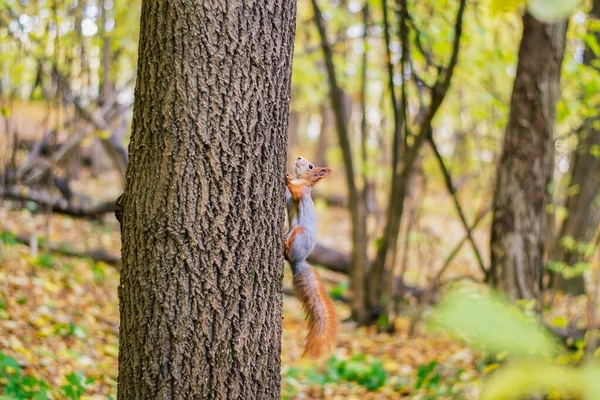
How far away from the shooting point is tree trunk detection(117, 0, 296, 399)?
233 cm

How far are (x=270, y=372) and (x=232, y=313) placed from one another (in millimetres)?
322

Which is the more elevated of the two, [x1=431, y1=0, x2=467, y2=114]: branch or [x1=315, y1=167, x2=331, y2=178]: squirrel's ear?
[x1=431, y1=0, x2=467, y2=114]: branch

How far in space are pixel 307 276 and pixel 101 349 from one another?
2742 millimetres

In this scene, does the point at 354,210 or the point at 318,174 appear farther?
the point at 354,210

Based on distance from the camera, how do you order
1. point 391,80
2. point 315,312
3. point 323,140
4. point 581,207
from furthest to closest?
point 323,140
point 581,207
point 391,80
point 315,312

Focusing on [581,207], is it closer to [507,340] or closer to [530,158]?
[530,158]

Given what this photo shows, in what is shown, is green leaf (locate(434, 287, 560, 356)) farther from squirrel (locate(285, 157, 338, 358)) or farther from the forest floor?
the forest floor

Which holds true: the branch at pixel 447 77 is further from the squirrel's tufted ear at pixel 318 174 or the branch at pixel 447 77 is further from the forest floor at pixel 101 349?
the squirrel's tufted ear at pixel 318 174

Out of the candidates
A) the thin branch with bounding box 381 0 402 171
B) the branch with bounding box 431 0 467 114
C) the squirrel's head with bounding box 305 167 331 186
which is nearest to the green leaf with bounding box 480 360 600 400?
the squirrel's head with bounding box 305 167 331 186

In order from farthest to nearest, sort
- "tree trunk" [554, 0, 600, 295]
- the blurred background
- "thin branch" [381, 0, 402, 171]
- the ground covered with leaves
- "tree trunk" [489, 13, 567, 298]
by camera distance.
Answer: "tree trunk" [554, 0, 600, 295], "thin branch" [381, 0, 402, 171], "tree trunk" [489, 13, 567, 298], the blurred background, the ground covered with leaves

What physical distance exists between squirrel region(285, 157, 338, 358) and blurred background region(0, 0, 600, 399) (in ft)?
1.60

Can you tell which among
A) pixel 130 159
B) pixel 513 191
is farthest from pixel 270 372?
pixel 513 191

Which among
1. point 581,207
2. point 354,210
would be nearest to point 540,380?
point 354,210

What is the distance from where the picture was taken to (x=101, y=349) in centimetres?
495
